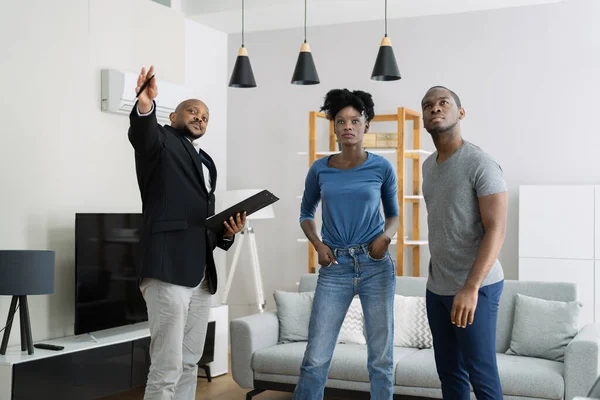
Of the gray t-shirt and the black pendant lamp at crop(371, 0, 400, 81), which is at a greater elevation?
the black pendant lamp at crop(371, 0, 400, 81)

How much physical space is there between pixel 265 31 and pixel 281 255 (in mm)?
1929

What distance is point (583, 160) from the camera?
549 cm

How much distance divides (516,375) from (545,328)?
1.42 feet

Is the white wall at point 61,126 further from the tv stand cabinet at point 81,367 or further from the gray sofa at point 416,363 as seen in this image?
the gray sofa at point 416,363

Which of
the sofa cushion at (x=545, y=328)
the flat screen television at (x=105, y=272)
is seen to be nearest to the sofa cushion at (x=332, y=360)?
the sofa cushion at (x=545, y=328)

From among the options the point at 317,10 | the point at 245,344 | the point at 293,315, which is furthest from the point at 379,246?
the point at 317,10

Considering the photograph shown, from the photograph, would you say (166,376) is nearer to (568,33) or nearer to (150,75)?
(150,75)

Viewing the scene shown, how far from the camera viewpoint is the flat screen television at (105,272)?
450 cm

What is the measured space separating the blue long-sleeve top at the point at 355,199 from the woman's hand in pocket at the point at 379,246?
0.04 m

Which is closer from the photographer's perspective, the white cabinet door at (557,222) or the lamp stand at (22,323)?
the lamp stand at (22,323)

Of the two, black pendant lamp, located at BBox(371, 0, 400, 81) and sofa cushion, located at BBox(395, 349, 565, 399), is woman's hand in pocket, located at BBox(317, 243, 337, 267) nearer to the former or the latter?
sofa cushion, located at BBox(395, 349, 565, 399)

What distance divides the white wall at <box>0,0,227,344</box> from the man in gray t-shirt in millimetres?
2543

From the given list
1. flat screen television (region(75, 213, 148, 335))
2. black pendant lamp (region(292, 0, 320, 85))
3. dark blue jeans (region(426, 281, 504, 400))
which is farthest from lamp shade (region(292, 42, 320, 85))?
dark blue jeans (region(426, 281, 504, 400))

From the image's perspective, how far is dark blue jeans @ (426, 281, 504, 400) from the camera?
A: 257 cm
